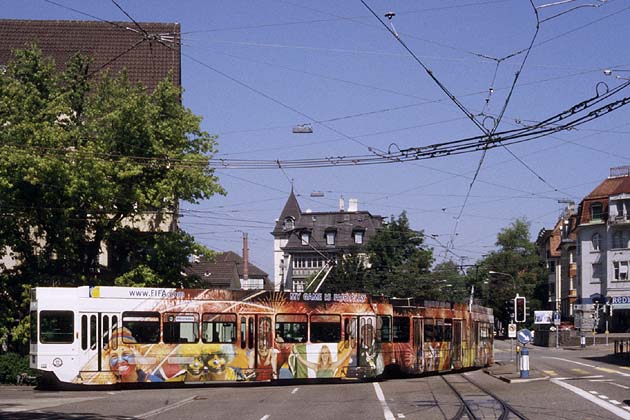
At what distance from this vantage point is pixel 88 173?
36125 millimetres

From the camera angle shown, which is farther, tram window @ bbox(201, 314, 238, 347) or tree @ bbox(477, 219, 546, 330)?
tree @ bbox(477, 219, 546, 330)

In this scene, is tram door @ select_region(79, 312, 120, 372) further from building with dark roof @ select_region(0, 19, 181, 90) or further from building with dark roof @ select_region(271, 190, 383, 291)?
building with dark roof @ select_region(271, 190, 383, 291)

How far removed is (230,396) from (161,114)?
56.0 feet

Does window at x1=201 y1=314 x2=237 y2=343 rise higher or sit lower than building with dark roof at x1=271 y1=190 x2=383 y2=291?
lower

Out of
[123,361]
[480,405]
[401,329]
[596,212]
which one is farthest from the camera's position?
[596,212]

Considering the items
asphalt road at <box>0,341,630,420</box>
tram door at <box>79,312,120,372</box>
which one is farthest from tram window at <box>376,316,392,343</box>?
tram door at <box>79,312,120,372</box>

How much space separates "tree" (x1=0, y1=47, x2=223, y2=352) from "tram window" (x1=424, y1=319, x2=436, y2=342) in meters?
9.71

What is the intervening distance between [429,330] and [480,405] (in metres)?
14.6

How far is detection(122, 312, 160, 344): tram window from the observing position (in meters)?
30.7

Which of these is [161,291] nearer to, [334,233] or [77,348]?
[77,348]

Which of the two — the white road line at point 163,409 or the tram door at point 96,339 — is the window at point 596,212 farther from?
the white road line at point 163,409

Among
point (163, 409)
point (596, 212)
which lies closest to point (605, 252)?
point (596, 212)

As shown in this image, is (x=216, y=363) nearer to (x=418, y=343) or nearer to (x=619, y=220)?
(x=418, y=343)

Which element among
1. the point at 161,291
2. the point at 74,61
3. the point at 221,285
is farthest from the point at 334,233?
the point at 161,291
